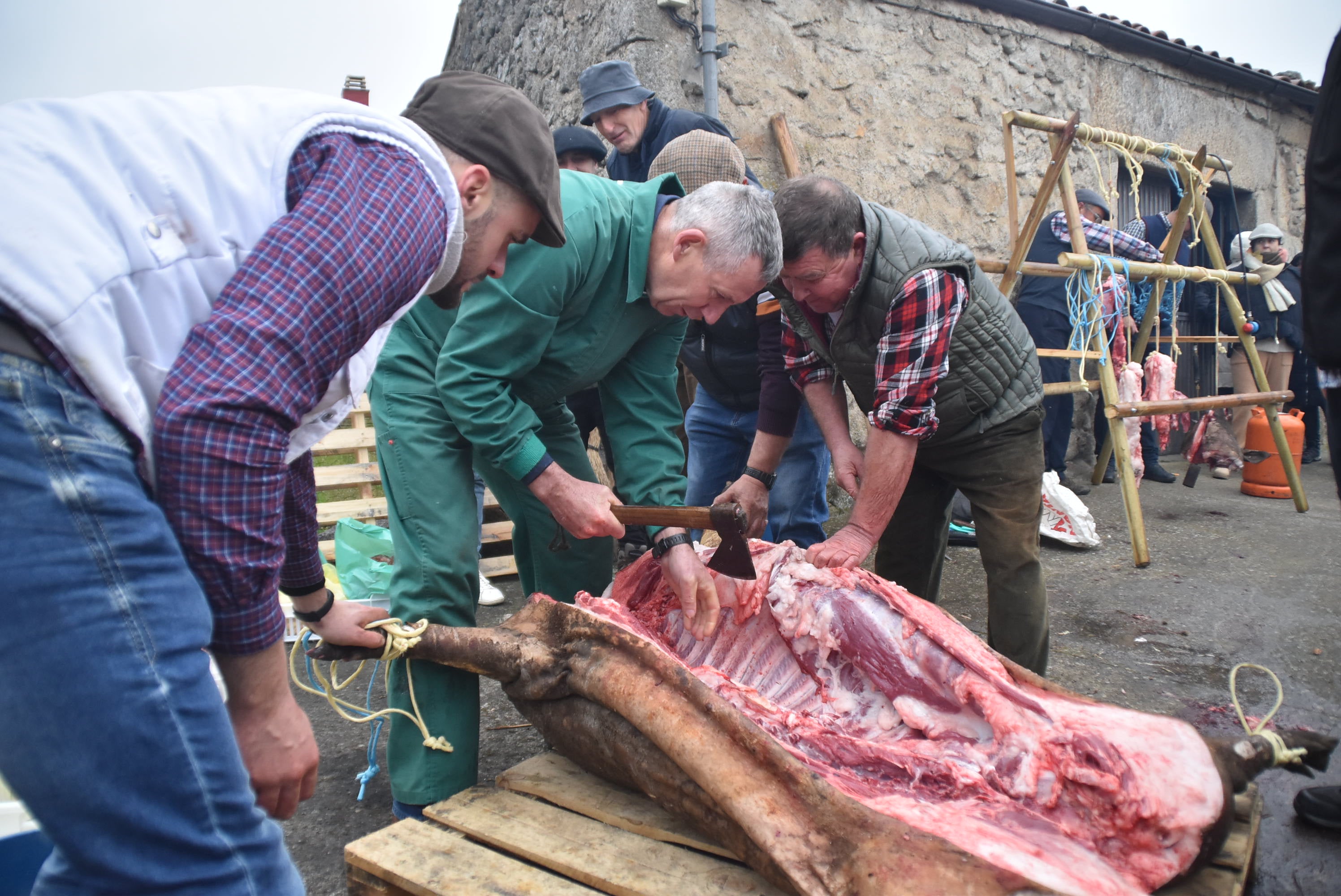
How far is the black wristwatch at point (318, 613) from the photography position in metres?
1.96

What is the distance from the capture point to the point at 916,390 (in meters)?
2.76

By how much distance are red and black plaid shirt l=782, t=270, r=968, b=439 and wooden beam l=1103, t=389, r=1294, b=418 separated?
278 centimetres

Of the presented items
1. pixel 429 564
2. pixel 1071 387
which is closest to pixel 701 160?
pixel 429 564

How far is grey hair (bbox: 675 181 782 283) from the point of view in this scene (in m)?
2.45

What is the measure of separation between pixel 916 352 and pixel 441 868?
2.02m

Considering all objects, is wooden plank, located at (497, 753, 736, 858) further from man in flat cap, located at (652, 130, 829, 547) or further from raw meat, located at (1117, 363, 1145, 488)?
raw meat, located at (1117, 363, 1145, 488)

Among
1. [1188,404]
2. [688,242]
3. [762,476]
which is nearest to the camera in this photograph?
[688,242]

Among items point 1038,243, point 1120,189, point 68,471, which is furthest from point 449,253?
point 1120,189

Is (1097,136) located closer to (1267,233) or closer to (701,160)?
(701,160)

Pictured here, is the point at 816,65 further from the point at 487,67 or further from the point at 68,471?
the point at 68,471

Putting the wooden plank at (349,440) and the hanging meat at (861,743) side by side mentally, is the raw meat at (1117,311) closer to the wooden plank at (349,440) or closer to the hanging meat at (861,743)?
the hanging meat at (861,743)

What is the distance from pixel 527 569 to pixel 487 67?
241 inches

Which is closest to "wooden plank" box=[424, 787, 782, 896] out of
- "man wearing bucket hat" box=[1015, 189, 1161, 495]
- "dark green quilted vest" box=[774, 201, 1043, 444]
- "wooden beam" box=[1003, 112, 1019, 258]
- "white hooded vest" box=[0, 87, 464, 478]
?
"white hooded vest" box=[0, 87, 464, 478]

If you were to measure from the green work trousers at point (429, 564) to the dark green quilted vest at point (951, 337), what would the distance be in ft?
4.53
